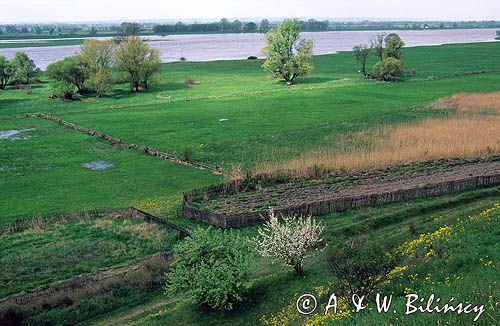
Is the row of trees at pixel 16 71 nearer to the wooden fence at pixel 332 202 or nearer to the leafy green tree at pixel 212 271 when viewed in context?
the wooden fence at pixel 332 202

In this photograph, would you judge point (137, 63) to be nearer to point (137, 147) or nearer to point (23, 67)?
point (23, 67)

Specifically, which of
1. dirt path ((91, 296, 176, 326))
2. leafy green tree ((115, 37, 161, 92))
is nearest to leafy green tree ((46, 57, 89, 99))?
leafy green tree ((115, 37, 161, 92))

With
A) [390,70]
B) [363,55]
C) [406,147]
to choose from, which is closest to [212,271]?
[406,147]

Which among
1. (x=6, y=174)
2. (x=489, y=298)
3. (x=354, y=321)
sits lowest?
(x=6, y=174)

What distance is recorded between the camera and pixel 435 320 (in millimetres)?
11508

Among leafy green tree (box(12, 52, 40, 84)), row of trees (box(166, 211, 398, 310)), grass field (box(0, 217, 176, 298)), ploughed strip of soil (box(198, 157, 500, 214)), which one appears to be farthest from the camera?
leafy green tree (box(12, 52, 40, 84))

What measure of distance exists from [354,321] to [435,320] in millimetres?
2067

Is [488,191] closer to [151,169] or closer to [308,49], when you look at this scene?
[151,169]

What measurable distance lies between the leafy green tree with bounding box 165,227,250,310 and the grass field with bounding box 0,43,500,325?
2.13 feet

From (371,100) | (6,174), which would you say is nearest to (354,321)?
(6,174)

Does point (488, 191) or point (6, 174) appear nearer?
point (488, 191)

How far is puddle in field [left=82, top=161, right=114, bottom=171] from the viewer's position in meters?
42.6

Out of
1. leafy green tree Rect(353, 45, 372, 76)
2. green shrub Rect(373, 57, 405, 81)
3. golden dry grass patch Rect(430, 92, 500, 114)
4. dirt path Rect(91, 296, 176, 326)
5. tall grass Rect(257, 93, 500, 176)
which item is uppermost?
leafy green tree Rect(353, 45, 372, 76)

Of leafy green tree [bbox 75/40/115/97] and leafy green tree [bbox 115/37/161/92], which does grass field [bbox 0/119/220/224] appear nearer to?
leafy green tree [bbox 75/40/115/97]
